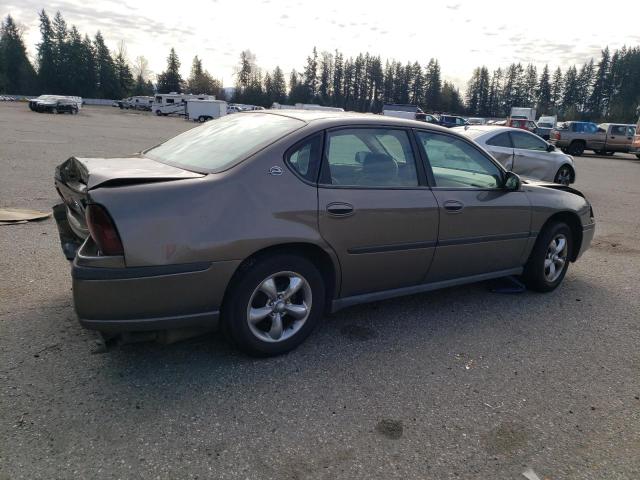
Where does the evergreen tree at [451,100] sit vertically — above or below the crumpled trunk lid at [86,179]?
above

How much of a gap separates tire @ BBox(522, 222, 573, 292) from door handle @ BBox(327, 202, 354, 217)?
7.71 ft

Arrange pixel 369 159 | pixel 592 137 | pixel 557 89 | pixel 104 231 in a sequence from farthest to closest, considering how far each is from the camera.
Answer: pixel 557 89, pixel 592 137, pixel 369 159, pixel 104 231

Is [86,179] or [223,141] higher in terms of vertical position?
[223,141]

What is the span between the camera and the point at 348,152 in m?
3.52

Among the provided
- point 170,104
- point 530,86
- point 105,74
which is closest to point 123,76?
point 105,74

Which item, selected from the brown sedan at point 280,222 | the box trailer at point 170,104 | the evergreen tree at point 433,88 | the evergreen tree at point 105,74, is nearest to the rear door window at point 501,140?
the brown sedan at point 280,222

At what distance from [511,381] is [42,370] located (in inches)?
116

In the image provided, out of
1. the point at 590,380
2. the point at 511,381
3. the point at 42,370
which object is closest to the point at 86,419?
the point at 42,370

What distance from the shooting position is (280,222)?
3025 mm

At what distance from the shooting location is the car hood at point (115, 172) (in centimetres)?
278

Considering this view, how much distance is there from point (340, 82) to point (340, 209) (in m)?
117

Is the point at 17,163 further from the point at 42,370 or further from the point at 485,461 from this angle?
the point at 485,461

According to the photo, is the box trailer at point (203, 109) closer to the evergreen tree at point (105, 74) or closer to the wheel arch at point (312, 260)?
the wheel arch at point (312, 260)

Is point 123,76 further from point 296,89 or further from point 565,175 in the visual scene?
point 565,175
